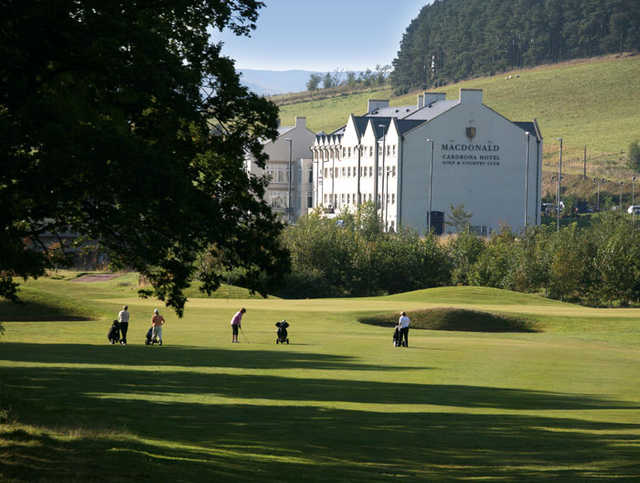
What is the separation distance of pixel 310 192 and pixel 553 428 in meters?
116

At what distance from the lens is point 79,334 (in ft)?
144

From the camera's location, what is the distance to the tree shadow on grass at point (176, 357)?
3269 centimetres

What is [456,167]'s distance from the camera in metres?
111

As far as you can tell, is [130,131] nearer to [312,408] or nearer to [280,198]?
[312,408]

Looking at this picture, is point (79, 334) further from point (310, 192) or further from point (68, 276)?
point (310, 192)

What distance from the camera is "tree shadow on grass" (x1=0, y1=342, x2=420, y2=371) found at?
32.7 m

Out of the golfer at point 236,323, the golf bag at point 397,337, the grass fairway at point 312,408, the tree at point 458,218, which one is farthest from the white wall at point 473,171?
the golfer at point 236,323

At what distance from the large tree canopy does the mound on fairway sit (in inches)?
1309

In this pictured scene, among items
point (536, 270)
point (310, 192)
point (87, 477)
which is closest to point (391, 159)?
point (310, 192)

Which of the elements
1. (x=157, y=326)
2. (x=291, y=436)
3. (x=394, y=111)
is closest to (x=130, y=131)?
(x=291, y=436)

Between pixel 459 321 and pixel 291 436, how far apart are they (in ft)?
120

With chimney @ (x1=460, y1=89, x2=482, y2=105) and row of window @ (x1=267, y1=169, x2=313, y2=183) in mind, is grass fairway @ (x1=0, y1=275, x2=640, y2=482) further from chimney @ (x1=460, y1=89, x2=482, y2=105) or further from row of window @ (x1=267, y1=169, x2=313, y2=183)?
row of window @ (x1=267, y1=169, x2=313, y2=183)

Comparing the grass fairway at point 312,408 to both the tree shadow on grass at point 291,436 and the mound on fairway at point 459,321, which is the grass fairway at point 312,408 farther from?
the mound on fairway at point 459,321

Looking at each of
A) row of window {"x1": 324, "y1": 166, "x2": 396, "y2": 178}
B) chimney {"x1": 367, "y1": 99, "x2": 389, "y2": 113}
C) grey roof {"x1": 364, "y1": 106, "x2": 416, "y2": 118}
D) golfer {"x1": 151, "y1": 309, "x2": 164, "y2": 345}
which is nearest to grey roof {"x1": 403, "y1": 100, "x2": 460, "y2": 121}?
grey roof {"x1": 364, "y1": 106, "x2": 416, "y2": 118}
